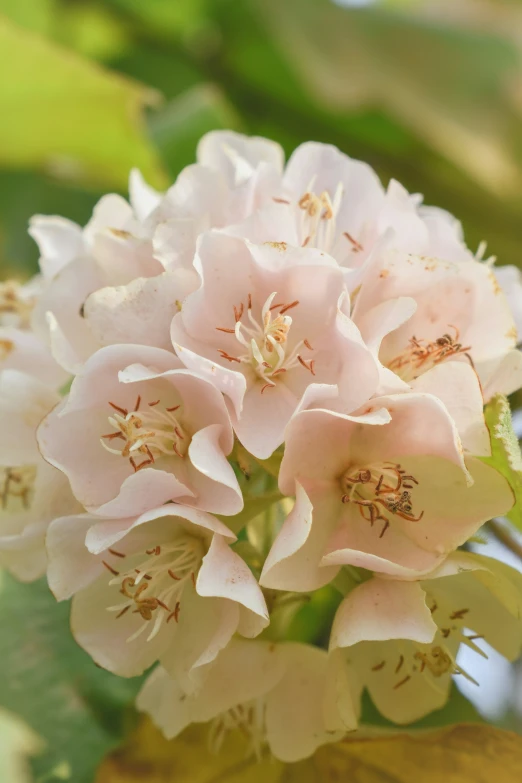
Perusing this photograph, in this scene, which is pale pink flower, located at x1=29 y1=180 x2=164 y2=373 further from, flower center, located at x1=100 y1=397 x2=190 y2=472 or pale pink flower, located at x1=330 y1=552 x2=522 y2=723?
pale pink flower, located at x1=330 y1=552 x2=522 y2=723

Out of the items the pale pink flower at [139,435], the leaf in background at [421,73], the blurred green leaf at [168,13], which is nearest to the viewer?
the pale pink flower at [139,435]

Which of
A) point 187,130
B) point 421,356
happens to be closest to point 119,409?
point 421,356

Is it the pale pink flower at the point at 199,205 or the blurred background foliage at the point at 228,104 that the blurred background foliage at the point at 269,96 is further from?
the pale pink flower at the point at 199,205

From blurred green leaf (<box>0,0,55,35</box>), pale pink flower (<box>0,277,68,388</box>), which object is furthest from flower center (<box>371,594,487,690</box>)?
blurred green leaf (<box>0,0,55,35</box>)

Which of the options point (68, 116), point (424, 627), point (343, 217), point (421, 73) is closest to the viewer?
point (424, 627)

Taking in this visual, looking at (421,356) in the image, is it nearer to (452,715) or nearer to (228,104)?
(452,715)

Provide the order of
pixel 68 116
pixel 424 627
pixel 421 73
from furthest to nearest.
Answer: pixel 421 73 → pixel 68 116 → pixel 424 627

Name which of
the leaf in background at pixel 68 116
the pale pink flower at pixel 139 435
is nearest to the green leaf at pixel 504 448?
the pale pink flower at pixel 139 435
